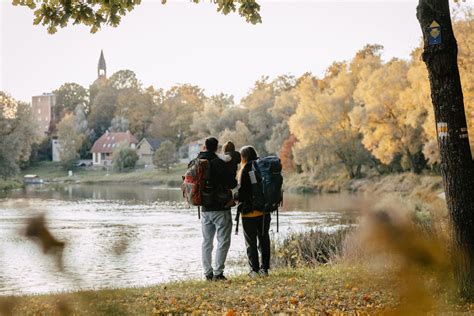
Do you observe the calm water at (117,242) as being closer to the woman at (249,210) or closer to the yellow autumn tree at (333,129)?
the woman at (249,210)

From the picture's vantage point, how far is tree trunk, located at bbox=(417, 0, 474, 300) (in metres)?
7.00

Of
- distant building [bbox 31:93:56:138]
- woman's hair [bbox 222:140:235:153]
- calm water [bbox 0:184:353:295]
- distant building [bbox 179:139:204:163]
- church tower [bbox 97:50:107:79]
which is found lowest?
calm water [bbox 0:184:353:295]

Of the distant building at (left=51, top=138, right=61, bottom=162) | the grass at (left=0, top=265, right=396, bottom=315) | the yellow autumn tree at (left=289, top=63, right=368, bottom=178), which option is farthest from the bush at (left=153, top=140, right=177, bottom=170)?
→ the grass at (left=0, top=265, right=396, bottom=315)

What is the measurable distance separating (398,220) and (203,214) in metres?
6.60

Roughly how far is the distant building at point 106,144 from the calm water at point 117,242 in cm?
6128

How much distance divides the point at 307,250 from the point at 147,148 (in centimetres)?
9298

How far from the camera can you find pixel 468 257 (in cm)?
686

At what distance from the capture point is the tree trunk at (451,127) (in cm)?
700

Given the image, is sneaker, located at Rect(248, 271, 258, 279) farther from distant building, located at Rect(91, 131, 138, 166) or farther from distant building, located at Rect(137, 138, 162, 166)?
distant building, located at Rect(91, 131, 138, 166)

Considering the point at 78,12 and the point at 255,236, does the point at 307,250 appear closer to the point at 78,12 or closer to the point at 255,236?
the point at 255,236

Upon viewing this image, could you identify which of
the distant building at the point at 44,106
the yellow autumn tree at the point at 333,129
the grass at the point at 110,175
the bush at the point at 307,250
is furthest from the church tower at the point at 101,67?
the bush at the point at 307,250

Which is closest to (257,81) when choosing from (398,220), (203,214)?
(203,214)

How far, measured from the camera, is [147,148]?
106 metres

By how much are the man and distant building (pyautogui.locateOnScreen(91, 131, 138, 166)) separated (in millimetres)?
99857
